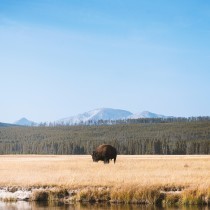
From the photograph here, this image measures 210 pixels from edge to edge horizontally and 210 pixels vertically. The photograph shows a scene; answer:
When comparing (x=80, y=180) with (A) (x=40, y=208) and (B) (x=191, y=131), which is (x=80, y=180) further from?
(B) (x=191, y=131)

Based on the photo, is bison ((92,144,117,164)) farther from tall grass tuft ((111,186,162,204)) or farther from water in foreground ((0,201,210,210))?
water in foreground ((0,201,210,210))

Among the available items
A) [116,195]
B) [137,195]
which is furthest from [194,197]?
[116,195]

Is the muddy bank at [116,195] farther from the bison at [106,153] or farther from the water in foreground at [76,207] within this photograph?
the bison at [106,153]

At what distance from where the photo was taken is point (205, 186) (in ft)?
88.4

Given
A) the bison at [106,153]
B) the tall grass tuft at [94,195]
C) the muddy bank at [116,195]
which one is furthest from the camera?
the bison at [106,153]

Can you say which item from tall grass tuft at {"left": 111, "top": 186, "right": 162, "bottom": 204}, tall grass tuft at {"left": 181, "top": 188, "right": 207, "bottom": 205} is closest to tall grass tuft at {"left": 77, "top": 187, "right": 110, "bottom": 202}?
tall grass tuft at {"left": 111, "top": 186, "right": 162, "bottom": 204}

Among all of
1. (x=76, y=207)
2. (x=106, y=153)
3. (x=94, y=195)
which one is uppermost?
(x=106, y=153)

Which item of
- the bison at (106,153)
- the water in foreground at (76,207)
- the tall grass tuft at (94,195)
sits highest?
the bison at (106,153)

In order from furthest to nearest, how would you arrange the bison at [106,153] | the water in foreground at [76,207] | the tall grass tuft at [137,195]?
the bison at [106,153] → the tall grass tuft at [137,195] → the water in foreground at [76,207]

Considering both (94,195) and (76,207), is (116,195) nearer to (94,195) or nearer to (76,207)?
(94,195)

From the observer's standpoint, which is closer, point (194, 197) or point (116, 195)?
point (194, 197)

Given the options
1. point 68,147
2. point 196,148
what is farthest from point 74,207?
point 68,147

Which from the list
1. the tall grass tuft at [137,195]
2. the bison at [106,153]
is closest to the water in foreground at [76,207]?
the tall grass tuft at [137,195]

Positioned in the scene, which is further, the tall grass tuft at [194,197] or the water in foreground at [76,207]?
the tall grass tuft at [194,197]
